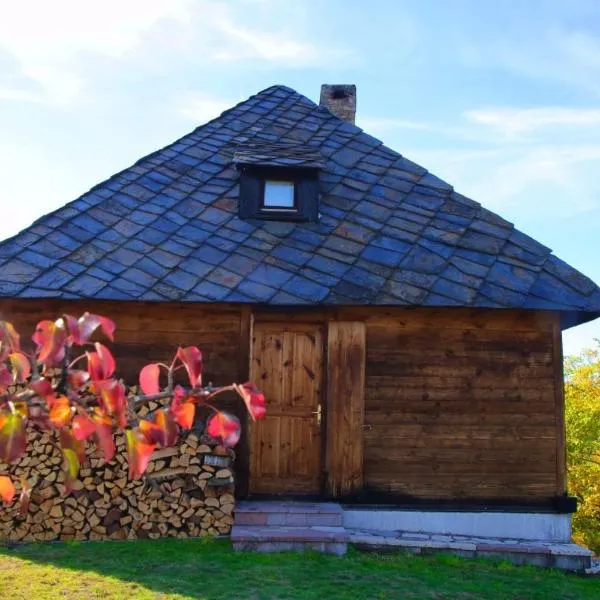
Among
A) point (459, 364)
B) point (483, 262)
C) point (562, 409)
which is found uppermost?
point (483, 262)

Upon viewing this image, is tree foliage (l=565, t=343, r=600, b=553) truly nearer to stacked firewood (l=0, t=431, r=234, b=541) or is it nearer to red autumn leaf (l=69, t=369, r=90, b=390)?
stacked firewood (l=0, t=431, r=234, b=541)

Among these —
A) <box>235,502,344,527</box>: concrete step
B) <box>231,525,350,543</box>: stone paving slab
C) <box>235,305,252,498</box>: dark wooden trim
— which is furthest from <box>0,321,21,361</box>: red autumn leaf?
<box>235,305,252,498</box>: dark wooden trim

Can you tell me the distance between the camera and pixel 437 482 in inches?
307

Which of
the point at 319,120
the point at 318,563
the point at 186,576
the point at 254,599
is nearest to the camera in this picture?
the point at 254,599

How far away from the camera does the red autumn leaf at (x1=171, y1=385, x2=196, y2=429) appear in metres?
1.65

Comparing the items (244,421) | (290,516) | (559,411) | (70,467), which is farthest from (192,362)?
(559,411)

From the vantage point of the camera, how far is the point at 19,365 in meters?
1.62

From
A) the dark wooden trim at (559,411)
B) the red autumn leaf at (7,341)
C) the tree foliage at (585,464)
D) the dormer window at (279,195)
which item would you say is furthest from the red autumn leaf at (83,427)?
the tree foliage at (585,464)

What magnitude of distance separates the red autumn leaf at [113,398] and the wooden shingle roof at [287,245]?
602cm

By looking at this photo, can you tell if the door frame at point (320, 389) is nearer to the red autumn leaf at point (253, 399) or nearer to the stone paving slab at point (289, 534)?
the stone paving slab at point (289, 534)

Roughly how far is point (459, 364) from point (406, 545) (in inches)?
83.4

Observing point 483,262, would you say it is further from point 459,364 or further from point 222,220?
point 222,220

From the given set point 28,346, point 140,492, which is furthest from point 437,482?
point 28,346

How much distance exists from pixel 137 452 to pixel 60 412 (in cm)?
22
